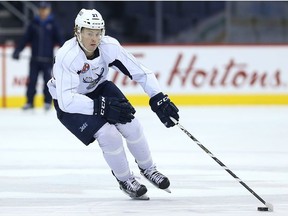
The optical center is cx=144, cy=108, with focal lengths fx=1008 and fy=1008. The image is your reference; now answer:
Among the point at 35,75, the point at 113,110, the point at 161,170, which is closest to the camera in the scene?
the point at 113,110

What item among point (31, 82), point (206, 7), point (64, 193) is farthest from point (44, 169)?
point (206, 7)

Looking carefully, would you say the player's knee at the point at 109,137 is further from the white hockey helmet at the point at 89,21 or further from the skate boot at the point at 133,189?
the white hockey helmet at the point at 89,21

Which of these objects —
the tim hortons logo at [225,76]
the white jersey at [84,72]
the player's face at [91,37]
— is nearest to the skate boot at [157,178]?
the white jersey at [84,72]

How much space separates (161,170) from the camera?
6586 mm

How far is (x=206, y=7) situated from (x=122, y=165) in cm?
878

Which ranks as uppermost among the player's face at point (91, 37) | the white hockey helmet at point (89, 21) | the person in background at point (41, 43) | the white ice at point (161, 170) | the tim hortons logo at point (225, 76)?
the white hockey helmet at point (89, 21)

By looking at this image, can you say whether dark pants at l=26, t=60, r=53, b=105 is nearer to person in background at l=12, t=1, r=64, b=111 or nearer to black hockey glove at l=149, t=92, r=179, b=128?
person in background at l=12, t=1, r=64, b=111

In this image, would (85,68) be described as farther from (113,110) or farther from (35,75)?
(35,75)

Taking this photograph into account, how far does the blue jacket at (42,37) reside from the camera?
39.9 ft

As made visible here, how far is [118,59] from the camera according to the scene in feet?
17.3

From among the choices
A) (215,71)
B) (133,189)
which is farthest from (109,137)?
(215,71)

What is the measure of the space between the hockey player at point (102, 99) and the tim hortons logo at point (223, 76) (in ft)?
25.5

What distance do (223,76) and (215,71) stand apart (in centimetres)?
12

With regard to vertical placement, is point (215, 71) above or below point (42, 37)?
below
